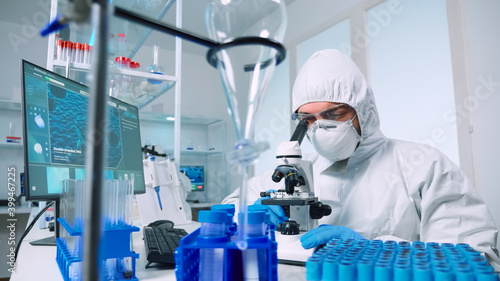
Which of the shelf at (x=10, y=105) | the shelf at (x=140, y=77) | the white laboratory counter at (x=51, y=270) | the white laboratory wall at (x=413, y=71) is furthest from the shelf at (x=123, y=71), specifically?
the shelf at (x=10, y=105)

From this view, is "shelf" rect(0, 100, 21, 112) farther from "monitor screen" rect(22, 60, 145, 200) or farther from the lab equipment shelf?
"monitor screen" rect(22, 60, 145, 200)

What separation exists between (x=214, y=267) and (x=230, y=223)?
0.08m

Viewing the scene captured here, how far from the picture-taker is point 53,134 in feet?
3.11

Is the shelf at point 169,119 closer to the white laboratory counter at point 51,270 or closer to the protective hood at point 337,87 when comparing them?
the protective hood at point 337,87

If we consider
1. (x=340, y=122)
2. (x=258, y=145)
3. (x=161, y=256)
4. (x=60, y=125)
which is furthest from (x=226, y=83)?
(x=340, y=122)

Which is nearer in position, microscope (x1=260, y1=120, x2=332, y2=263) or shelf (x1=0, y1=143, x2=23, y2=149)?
microscope (x1=260, y1=120, x2=332, y2=263)

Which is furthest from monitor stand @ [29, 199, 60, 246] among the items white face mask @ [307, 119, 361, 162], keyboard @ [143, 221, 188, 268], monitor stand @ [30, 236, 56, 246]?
white face mask @ [307, 119, 361, 162]

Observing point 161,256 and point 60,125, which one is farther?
point 60,125

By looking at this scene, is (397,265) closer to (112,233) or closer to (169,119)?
(112,233)

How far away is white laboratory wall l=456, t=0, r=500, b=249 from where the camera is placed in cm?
186

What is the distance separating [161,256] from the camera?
2.37 ft

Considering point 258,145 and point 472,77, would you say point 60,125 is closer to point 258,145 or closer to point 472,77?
point 258,145

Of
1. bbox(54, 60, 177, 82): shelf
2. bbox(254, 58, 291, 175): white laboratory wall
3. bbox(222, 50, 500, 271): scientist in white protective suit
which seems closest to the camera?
bbox(222, 50, 500, 271): scientist in white protective suit

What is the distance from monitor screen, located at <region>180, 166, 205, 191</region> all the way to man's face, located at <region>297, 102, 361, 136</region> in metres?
3.18
